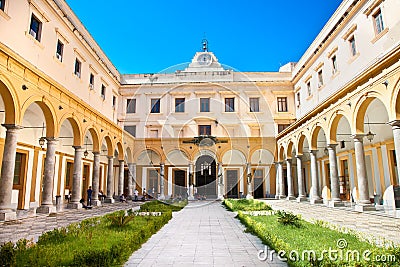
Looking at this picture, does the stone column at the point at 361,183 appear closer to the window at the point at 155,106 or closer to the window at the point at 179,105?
the window at the point at 179,105

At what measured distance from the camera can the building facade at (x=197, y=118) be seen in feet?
42.2

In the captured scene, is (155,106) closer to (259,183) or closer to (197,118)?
(197,118)

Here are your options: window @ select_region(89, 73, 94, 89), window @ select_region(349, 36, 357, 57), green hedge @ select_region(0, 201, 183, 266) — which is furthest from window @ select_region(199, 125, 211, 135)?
green hedge @ select_region(0, 201, 183, 266)

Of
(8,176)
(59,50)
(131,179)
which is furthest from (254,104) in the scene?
(8,176)

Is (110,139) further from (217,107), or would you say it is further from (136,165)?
(217,107)

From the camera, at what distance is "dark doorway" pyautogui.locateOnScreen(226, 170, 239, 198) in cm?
2931

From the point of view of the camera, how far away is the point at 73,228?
7.30m

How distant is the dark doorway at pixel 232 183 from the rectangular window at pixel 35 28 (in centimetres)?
2026

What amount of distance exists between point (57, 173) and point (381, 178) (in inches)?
812

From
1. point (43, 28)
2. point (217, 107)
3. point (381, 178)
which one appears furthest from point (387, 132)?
point (43, 28)

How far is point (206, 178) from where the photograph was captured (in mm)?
30453

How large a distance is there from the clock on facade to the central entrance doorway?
11.3m

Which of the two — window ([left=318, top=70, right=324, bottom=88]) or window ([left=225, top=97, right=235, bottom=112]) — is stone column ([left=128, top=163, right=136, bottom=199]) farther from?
window ([left=318, top=70, right=324, bottom=88])

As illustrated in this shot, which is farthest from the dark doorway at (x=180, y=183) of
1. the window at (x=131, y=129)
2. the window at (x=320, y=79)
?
the window at (x=320, y=79)
